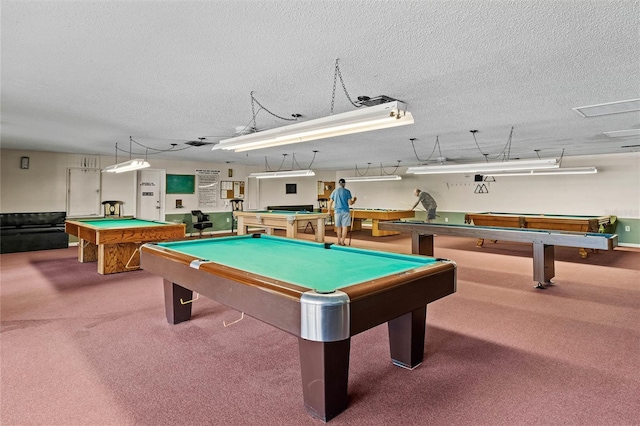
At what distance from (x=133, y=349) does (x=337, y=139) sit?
4.31 metres

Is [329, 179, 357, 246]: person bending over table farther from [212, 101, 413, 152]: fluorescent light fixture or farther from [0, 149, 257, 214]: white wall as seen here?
[0, 149, 257, 214]: white wall

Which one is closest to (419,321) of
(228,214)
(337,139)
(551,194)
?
(337,139)

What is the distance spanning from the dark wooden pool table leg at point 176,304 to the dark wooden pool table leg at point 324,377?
1.69 meters

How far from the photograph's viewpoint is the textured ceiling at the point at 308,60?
1.84 meters

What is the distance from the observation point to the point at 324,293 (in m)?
1.58

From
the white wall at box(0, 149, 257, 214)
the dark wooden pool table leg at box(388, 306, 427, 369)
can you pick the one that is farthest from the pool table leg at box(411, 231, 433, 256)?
the white wall at box(0, 149, 257, 214)

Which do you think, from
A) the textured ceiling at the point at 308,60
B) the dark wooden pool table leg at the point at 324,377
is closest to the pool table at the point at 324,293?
the dark wooden pool table leg at the point at 324,377

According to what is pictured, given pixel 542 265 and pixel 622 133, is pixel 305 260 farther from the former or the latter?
pixel 622 133

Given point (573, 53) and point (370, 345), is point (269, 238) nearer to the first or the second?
point (370, 345)

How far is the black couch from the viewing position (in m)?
6.73

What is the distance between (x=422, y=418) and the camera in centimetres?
178

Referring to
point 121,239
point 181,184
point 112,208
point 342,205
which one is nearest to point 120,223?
point 121,239

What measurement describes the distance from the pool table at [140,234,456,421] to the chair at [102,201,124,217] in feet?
19.9

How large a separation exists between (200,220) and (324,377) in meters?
8.41
